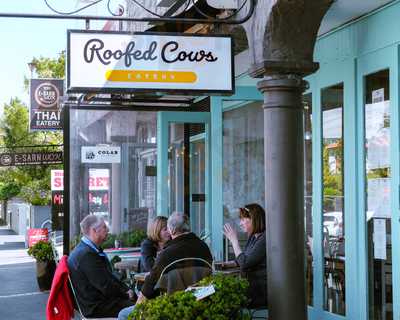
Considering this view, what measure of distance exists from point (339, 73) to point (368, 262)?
1.76 metres

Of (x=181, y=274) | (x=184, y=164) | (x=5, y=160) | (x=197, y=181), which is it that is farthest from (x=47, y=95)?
(x=181, y=274)

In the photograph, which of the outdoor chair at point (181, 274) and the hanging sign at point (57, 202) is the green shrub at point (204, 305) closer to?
the outdoor chair at point (181, 274)

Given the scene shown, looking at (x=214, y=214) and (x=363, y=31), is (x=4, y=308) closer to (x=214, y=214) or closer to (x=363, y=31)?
(x=214, y=214)

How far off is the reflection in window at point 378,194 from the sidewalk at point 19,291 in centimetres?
568

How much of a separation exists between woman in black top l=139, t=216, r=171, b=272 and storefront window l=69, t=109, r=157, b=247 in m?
2.93

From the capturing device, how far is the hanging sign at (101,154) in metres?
11.0

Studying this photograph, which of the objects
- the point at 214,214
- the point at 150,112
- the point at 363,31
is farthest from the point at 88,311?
the point at 150,112

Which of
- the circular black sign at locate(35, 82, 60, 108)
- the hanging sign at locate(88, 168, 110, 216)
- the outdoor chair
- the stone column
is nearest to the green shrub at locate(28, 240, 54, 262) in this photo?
the hanging sign at locate(88, 168, 110, 216)

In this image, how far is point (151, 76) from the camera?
585 centimetres

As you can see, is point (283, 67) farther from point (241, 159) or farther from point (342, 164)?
point (241, 159)

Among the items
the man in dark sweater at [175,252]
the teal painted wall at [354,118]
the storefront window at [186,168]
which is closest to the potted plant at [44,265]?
the storefront window at [186,168]

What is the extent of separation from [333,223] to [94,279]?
2.32 metres

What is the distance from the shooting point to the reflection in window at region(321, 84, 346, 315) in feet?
21.6

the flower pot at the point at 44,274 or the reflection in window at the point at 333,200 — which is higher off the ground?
the reflection in window at the point at 333,200
